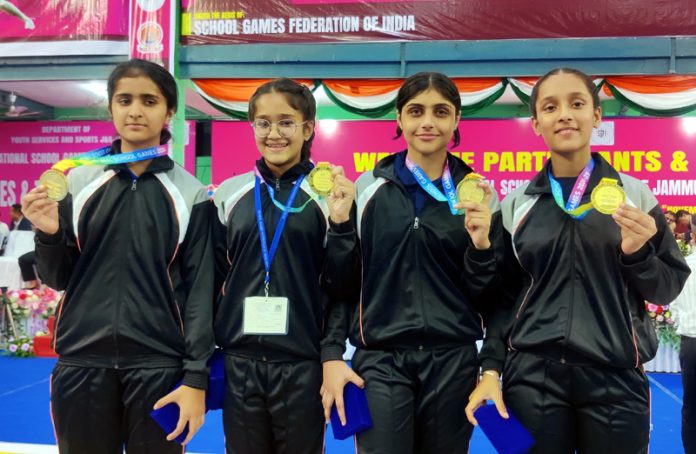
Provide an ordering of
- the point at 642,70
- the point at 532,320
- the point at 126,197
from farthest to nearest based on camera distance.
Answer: the point at 642,70 → the point at 126,197 → the point at 532,320

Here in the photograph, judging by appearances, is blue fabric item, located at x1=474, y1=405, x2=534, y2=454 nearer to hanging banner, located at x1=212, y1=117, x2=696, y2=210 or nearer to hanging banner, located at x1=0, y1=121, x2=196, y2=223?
hanging banner, located at x1=212, y1=117, x2=696, y2=210

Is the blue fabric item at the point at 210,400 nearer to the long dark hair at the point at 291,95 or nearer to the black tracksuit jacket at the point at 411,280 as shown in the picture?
the black tracksuit jacket at the point at 411,280

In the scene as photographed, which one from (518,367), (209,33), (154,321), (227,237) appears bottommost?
(518,367)

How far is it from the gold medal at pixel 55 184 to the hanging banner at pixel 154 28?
6.54 meters

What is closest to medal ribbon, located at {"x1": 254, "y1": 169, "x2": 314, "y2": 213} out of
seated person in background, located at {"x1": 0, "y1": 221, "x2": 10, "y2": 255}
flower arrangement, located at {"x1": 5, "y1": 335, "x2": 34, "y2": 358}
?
flower arrangement, located at {"x1": 5, "y1": 335, "x2": 34, "y2": 358}

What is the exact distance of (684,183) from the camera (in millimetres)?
10227

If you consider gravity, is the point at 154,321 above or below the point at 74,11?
below

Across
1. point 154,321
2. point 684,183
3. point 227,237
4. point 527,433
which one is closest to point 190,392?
point 154,321

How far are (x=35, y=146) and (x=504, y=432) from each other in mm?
14006

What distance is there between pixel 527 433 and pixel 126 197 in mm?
1623

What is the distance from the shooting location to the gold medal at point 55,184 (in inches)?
76.0

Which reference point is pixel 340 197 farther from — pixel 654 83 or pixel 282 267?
pixel 654 83

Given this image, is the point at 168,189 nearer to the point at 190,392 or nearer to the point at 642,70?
the point at 190,392

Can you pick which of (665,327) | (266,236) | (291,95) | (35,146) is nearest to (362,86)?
(665,327)
